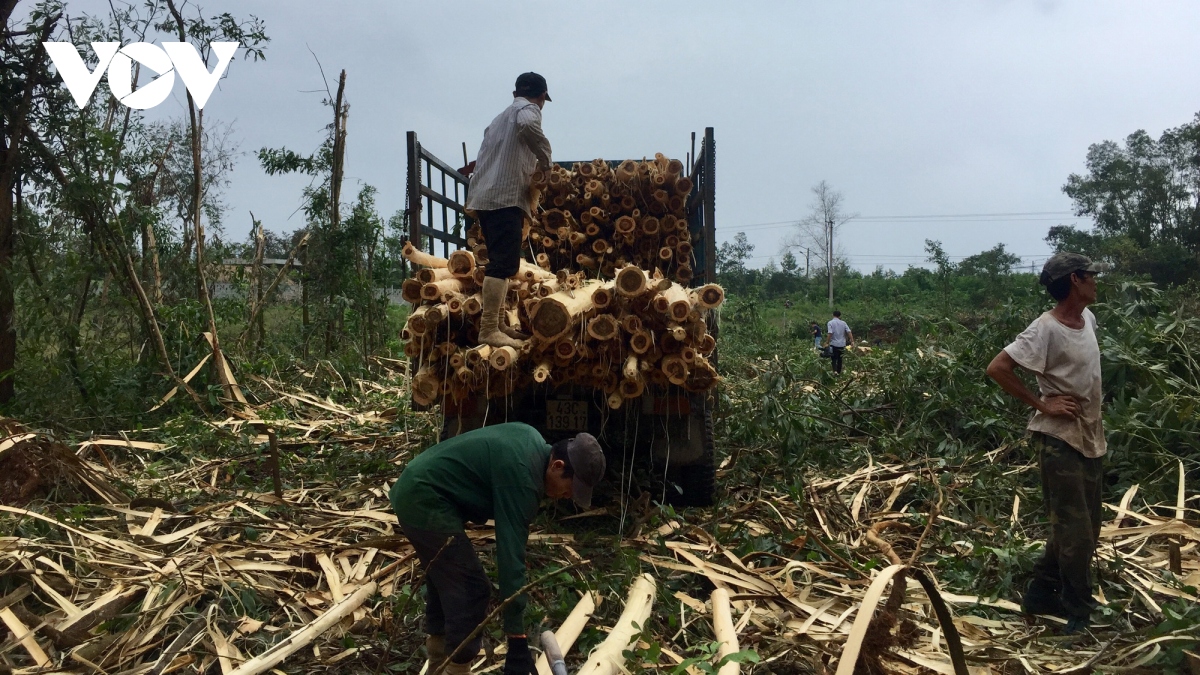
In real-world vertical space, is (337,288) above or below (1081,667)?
above

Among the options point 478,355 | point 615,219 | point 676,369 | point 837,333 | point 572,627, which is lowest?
point 572,627

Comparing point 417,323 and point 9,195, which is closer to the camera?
point 417,323

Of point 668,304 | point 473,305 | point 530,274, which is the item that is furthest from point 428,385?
point 668,304

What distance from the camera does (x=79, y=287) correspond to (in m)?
9.91

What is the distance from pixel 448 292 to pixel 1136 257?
35.7 meters

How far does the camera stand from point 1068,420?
407cm

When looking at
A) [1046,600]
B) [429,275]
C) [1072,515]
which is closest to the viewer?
[1072,515]

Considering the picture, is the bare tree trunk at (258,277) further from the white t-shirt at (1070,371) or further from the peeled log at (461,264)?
the white t-shirt at (1070,371)

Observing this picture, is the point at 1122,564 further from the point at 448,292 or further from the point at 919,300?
the point at 919,300

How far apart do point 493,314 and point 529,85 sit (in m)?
1.63

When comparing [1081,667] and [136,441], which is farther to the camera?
[136,441]

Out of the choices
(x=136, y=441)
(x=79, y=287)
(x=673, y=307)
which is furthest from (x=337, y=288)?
(x=673, y=307)

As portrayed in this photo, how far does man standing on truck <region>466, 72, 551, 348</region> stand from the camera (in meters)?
5.39

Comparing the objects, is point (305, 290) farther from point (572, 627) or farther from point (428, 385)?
point (572, 627)
